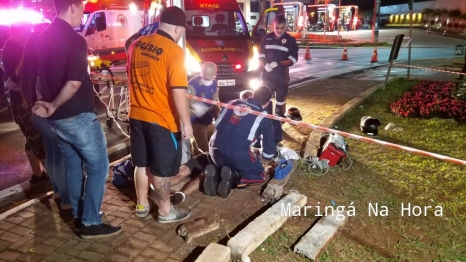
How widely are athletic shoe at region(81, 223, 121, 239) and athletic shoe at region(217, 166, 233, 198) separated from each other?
1.22 metres

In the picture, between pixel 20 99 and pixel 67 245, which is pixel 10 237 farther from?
pixel 20 99

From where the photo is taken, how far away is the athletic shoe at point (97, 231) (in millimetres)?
3332

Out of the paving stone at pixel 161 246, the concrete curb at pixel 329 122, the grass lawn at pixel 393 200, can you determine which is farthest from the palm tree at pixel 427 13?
the paving stone at pixel 161 246

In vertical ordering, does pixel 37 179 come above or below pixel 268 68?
below

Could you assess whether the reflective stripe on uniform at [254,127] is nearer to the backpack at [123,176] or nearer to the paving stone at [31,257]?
the backpack at [123,176]

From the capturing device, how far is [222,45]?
9.19m

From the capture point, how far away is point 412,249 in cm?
344

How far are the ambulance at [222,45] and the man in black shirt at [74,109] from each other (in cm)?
548

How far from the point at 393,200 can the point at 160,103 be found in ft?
9.26

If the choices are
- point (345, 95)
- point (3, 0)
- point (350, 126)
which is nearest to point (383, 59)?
point (345, 95)

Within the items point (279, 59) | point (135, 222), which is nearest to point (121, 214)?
point (135, 222)

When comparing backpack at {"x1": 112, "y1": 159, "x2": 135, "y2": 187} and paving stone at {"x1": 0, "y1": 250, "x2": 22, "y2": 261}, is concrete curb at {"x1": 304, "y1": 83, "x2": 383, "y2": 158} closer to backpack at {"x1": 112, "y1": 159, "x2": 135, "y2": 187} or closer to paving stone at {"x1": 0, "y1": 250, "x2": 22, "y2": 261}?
backpack at {"x1": 112, "y1": 159, "x2": 135, "y2": 187}

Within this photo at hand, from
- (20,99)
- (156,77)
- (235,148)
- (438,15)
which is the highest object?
(438,15)

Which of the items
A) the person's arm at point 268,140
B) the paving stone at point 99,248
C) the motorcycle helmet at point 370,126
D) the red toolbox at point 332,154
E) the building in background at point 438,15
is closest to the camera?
the paving stone at point 99,248
